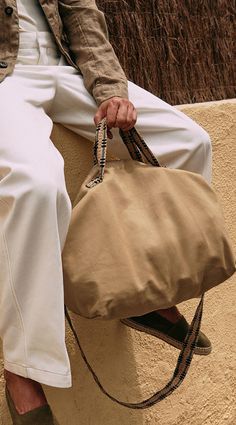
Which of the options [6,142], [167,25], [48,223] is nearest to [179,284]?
[48,223]

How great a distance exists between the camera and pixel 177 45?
11.5 ft

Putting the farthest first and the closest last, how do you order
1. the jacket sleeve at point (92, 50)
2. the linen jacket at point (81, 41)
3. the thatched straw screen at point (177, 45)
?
the thatched straw screen at point (177, 45)
the jacket sleeve at point (92, 50)
the linen jacket at point (81, 41)

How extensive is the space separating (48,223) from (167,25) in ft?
5.82

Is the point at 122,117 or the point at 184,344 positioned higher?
the point at 122,117

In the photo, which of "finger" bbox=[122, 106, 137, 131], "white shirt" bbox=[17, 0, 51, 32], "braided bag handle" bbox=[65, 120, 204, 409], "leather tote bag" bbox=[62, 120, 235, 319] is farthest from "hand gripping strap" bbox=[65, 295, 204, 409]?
"white shirt" bbox=[17, 0, 51, 32]

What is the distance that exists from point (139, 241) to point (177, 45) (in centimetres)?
163

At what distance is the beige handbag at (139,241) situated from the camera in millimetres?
2041

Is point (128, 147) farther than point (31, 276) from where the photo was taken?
Yes

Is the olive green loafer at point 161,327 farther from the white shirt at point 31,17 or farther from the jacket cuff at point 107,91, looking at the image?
the white shirt at point 31,17

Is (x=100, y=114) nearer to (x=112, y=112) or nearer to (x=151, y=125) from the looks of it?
(x=112, y=112)

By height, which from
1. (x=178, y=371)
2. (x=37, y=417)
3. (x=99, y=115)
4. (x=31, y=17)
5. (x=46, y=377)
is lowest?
(x=178, y=371)

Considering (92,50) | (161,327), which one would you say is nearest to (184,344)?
(161,327)

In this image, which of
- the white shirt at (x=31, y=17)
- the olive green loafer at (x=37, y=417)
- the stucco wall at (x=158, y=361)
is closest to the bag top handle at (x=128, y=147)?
the stucco wall at (x=158, y=361)

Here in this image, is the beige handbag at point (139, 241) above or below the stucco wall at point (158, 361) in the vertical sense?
above
